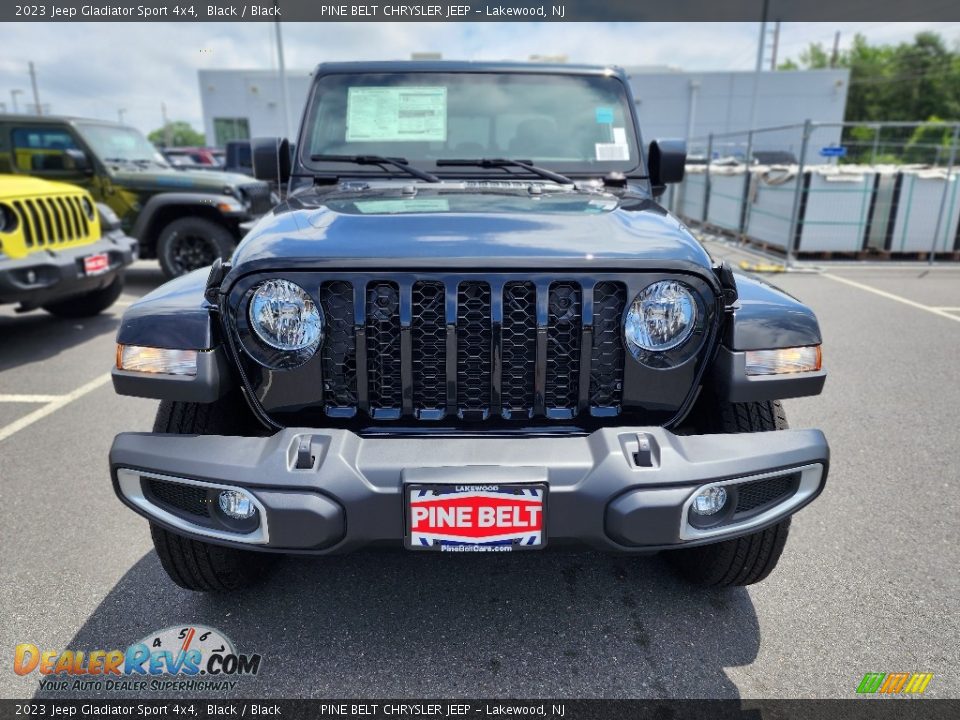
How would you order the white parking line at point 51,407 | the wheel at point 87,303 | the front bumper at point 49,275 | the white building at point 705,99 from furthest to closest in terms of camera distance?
the white building at point 705,99 → the wheel at point 87,303 → the front bumper at point 49,275 → the white parking line at point 51,407

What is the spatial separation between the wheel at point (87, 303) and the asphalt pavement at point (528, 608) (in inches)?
138

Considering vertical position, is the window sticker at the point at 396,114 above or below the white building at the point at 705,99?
below

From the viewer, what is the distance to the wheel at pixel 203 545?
2.12 m

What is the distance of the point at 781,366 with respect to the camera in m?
2.04

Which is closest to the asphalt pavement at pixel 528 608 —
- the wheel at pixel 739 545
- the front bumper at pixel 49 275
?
the wheel at pixel 739 545

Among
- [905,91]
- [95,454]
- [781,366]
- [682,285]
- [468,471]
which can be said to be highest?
[905,91]

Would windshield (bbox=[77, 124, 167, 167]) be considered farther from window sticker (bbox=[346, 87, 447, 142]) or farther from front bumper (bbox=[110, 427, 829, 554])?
front bumper (bbox=[110, 427, 829, 554])

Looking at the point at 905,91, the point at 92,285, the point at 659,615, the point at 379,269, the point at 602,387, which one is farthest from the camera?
the point at 905,91

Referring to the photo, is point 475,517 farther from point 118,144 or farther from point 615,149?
point 118,144

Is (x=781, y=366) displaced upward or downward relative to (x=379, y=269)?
downward

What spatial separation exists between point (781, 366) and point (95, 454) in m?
3.44

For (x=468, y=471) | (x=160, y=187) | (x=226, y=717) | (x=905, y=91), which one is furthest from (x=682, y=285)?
(x=905, y=91)

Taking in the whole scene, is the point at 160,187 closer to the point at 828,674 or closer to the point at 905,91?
the point at 828,674

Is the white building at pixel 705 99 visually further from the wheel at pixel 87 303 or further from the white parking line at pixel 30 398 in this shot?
the white parking line at pixel 30 398
